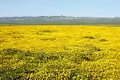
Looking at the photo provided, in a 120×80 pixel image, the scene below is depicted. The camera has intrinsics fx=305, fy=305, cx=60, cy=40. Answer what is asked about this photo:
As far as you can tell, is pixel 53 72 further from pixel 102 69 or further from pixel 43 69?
pixel 102 69

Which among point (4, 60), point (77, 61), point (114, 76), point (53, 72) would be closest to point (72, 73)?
point (53, 72)

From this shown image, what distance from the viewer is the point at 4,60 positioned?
22.5m

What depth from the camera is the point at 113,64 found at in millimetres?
21688

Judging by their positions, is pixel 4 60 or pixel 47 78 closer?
A: pixel 47 78

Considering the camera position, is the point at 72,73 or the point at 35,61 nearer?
the point at 72,73

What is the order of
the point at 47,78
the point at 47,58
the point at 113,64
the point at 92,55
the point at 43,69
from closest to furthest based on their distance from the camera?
the point at 47,78, the point at 43,69, the point at 113,64, the point at 47,58, the point at 92,55

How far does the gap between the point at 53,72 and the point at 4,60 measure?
5.31 meters

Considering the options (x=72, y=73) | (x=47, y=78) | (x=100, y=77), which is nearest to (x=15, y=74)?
(x=47, y=78)

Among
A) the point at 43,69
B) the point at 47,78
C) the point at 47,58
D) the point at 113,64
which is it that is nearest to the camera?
the point at 47,78

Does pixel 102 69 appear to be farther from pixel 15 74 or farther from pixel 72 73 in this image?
pixel 15 74

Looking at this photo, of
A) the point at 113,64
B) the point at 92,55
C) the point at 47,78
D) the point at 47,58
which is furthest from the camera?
the point at 92,55

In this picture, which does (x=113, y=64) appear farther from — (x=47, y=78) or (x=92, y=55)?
(x=47, y=78)

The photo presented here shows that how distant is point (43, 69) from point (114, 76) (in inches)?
178

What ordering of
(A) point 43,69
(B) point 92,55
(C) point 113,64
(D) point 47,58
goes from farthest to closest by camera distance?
(B) point 92,55, (D) point 47,58, (C) point 113,64, (A) point 43,69
